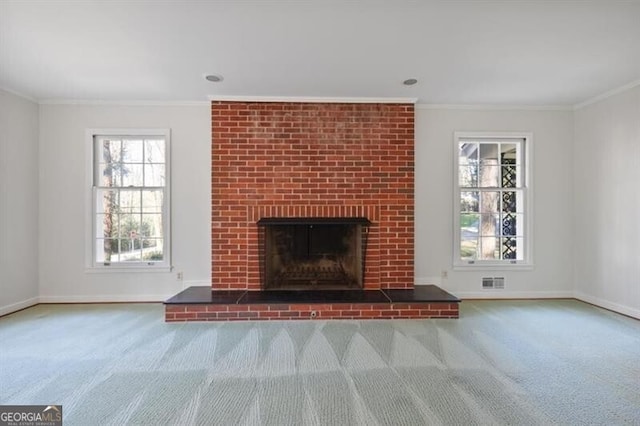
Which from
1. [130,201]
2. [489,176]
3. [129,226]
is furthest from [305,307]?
[489,176]

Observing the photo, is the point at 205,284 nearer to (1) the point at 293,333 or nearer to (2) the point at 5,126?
(1) the point at 293,333

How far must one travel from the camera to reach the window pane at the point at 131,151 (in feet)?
12.2

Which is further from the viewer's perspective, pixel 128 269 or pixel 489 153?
pixel 489 153

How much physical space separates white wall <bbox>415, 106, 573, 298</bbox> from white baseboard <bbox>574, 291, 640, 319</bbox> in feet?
0.41

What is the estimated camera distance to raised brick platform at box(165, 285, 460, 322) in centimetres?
298

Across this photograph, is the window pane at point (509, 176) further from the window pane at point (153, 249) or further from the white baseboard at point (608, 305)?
the window pane at point (153, 249)

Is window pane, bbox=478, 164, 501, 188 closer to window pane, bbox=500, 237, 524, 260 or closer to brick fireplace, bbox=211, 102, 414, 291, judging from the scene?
window pane, bbox=500, 237, 524, 260

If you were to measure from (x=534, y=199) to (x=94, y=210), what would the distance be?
572 centimetres

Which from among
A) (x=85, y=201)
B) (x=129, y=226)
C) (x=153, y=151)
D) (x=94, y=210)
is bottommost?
(x=129, y=226)

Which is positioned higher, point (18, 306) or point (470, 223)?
point (470, 223)

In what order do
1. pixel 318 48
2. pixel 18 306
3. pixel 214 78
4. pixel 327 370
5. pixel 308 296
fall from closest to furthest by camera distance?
pixel 327 370 < pixel 318 48 < pixel 214 78 < pixel 308 296 < pixel 18 306

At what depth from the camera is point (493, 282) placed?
379 centimetres

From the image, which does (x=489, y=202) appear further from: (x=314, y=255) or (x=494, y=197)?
(x=314, y=255)

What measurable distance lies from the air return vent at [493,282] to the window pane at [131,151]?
4763 millimetres
